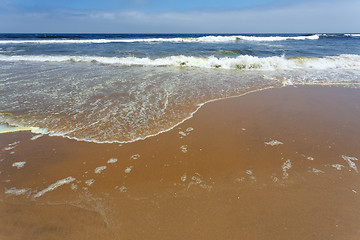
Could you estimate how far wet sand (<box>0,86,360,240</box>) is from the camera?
195cm

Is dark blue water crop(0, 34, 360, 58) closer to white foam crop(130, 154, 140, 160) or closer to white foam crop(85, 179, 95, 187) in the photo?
white foam crop(130, 154, 140, 160)

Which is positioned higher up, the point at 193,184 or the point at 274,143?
the point at 274,143

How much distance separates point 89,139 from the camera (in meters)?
3.46

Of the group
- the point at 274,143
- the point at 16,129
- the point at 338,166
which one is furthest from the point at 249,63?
the point at 16,129

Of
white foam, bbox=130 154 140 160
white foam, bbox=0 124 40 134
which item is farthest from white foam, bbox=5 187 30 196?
white foam, bbox=0 124 40 134

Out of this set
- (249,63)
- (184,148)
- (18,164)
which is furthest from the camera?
(249,63)

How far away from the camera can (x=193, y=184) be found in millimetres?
2484

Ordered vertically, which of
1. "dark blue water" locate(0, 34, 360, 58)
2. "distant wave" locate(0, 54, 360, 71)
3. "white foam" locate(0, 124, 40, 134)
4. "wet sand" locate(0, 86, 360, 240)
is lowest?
"wet sand" locate(0, 86, 360, 240)

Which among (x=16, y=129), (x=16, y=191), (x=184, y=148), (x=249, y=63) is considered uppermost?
(x=249, y=63)

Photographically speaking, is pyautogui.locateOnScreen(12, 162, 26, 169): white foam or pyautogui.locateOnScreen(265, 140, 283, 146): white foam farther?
pyautogui.locateOnScreen(265, 140, 283, 146): white foam

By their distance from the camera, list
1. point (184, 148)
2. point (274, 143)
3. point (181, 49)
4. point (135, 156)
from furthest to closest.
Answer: point (181, 49) → point (274, 143) → point (184, 148) → point (135, 156)

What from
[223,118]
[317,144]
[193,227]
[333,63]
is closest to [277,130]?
[317,144]

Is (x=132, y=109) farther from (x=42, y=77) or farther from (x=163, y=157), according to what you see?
(x=42, y=77)

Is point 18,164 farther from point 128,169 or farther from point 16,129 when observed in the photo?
point 128,169
